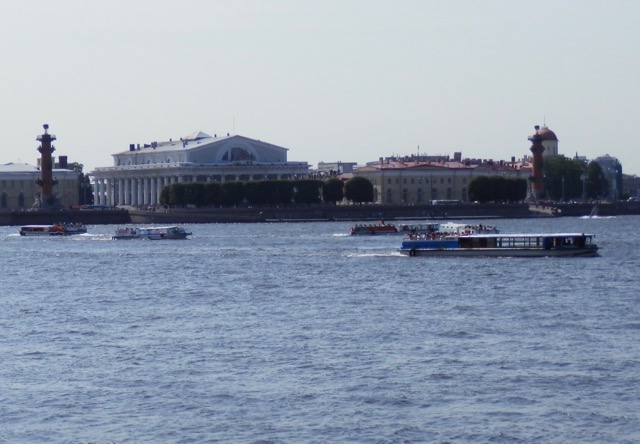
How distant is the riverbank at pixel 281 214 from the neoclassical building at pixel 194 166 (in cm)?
903

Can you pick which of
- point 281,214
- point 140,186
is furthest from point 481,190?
point 140,186

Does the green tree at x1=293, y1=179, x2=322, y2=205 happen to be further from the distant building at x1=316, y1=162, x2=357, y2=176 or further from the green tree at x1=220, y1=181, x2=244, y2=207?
the distant building at x1=316, y1=162, x2=357, y2=176

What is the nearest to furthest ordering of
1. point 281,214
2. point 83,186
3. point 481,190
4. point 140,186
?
1. point 281,214
2. point 481,190
3. point 140,186
4. point 83,186

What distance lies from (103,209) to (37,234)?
15.3 m

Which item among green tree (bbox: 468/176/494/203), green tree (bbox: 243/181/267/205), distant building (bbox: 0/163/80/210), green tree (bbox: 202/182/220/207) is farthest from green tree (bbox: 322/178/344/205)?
distant building (bbox: 0/163/80/210)

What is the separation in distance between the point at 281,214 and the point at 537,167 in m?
15.4

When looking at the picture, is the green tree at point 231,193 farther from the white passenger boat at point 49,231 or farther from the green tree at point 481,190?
the white passenger boat at point 49,231

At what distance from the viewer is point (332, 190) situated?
76.4m

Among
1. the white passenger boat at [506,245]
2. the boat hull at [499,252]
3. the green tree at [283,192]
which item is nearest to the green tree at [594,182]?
the green tree at [283,192]

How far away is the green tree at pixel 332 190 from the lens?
76375 millimetres

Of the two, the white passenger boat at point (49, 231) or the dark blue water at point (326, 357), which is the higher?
the white passenger boat at point (49, 231)

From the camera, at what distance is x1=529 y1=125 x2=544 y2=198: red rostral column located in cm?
8131

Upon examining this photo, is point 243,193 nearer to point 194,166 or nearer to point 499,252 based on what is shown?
point 194,166

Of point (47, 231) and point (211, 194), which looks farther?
point (211, 194)
